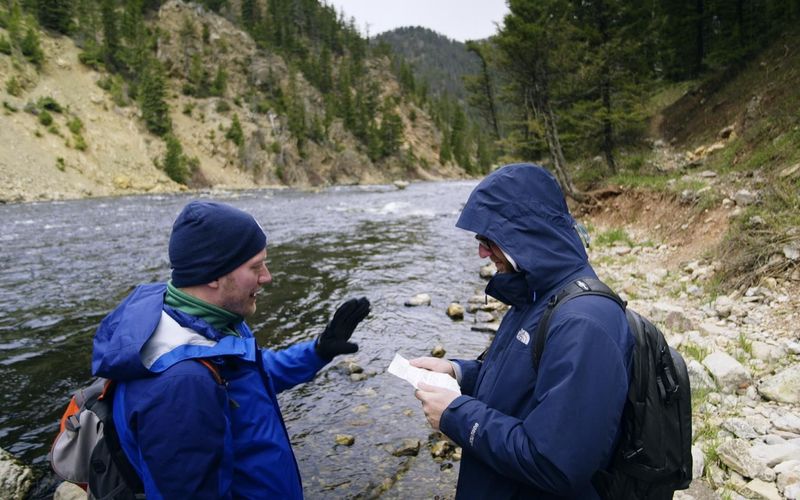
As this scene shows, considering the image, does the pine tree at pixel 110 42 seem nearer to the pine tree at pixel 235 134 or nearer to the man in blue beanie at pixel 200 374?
the pine tree at pixel 235 134

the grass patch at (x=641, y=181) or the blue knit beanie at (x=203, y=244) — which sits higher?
the grass patch at (x=641, y=181)

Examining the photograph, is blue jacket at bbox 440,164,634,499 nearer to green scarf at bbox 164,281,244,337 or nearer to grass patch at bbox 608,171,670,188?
green scarf at bbox 164,281,244,337

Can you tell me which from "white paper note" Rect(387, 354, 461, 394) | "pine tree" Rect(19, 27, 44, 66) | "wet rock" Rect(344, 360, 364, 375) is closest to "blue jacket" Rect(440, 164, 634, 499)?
"white paper note" Rect(387, 354, 461, 394)

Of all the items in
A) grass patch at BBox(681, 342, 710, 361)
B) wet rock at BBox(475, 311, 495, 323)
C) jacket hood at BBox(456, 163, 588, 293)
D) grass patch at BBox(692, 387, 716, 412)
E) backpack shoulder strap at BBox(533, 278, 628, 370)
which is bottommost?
wet rock at BBox(475, 311, 495, 323)

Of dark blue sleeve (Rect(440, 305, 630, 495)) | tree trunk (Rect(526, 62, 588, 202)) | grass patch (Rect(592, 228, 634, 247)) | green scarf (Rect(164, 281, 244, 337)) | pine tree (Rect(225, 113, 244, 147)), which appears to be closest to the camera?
dark blue sleeve (Rect(440, 305, 630, 495))

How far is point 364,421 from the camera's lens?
5375 mm

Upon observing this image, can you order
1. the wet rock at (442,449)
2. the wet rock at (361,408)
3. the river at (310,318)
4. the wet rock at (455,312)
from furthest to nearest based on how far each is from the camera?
the wet rock at (455,312) → the wet rock at (361,408) → the river at (310,318) → the wet rock at (442,449)

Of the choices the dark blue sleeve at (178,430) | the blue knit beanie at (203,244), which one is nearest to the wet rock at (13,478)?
the dark blue sleeve at (178,430)

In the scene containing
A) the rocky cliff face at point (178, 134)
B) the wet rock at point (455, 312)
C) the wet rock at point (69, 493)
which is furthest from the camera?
the rocky cliff face at point (178, 134)

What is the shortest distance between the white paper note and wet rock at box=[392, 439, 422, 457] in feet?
9.16

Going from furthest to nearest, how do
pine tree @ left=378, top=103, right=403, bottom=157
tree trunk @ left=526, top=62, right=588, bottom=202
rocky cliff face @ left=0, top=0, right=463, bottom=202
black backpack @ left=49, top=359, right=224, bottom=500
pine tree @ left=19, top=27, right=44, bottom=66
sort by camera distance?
pine tree @ left=378, top=103, right=403, bottom=157
pine tree @ left=19, top=27, right=44, bottom=66
rocky cliff face @ left=0, top=0, right=463, bottom=202
tree trunk @ left=526, top=62, right=588, bottom=202
black backpack @ left=49, top=359, right=224, bottom=500

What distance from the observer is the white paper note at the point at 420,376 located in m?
2.17

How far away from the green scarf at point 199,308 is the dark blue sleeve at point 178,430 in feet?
1.17

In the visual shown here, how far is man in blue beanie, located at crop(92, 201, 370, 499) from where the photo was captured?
1771mm
